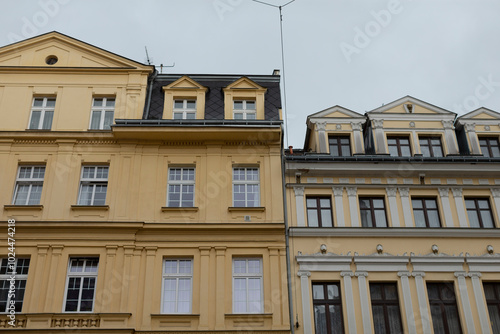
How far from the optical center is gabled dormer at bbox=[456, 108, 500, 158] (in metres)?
22.5

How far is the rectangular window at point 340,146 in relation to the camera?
22188 millimetres

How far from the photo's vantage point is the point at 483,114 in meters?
23.1

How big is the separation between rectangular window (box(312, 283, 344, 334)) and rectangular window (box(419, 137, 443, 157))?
704 cm

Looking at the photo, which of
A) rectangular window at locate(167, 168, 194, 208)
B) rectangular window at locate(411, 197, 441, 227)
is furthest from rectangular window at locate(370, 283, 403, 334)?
rectangular window at locate(167, 168, 194, 208)

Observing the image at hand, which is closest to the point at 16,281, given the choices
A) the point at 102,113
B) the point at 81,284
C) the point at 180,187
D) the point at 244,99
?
the point at 81,284

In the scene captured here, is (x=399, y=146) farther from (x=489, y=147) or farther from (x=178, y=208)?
(x=178, y=208)

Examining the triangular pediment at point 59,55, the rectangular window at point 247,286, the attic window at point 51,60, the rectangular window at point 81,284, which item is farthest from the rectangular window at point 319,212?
the attic window at point 51,60

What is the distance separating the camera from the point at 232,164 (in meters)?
21.7

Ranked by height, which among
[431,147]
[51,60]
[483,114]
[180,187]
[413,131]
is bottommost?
[180,187]

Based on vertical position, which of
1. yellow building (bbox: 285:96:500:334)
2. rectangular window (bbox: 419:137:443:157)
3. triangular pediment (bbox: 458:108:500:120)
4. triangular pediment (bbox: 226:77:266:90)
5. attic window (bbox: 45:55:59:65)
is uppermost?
attic window (bbox: 45:55:59:65)

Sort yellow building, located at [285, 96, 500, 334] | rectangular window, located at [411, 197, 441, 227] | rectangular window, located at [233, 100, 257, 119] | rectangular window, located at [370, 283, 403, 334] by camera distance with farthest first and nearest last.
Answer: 1. rectangular window, located at [233, 100, 257, 119]
2. rectangular window, located at [411, 197, 441, 227]
3. yellow building, located at [285, 96, 500, 334]
4. rectangular window, located at [370, 283, 403, 334]

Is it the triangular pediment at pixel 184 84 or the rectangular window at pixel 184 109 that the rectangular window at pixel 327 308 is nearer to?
the rectangular window at pixel 184 109

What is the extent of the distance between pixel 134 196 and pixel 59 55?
7.88 meters

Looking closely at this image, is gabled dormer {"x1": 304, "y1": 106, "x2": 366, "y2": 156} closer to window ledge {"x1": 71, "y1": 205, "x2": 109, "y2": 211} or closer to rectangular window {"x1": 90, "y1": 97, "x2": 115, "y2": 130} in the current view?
rectangular window {"x1": 90, "y1": 97, "x2": 115, "y2": 130}
